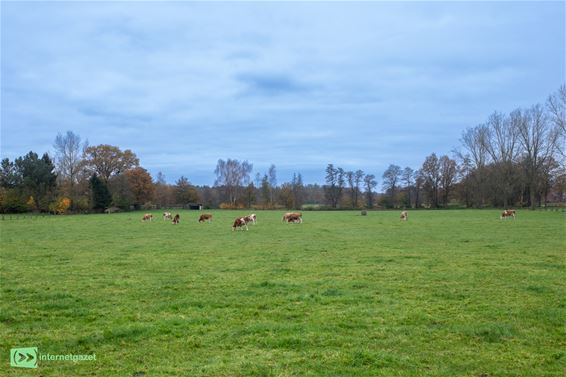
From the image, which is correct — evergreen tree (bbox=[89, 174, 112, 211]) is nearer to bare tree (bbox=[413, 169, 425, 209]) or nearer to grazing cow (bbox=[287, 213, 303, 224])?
grazing cow (bbox=[287, 213, 303, 224])

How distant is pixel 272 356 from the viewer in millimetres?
5879

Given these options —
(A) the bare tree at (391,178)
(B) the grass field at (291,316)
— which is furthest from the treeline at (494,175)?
(B) the grass field at (291,316)

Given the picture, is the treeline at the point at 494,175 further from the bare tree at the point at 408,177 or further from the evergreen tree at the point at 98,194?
the evergreen tree at the point at 98,194

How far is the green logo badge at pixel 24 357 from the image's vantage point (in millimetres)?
5694

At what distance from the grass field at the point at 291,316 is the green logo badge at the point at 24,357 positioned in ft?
0.36

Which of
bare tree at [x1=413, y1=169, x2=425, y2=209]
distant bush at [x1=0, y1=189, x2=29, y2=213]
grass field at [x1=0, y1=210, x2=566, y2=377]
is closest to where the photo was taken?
grass field at [x1=0, y1=210, x2=566, y2=377]

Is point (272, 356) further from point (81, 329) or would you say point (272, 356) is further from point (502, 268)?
point (502, 268)

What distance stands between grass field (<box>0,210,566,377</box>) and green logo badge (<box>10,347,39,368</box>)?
110mm

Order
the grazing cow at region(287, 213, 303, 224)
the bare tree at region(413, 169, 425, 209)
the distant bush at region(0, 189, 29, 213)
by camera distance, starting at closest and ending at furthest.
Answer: the grazing cow at region(287, 213, 303, 224), the distant bush at region(0, 189, 29, 213), the bare tree at region(413, 169, 425, 209)

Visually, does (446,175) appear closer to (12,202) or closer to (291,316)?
(12,202)

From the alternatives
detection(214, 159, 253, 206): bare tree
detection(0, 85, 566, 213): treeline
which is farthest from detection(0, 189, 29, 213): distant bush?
detection(214, 159, 253, 206): bare tree

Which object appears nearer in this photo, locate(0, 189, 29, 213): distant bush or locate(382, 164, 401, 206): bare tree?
locate(0, 189, 29, 213): distant bush

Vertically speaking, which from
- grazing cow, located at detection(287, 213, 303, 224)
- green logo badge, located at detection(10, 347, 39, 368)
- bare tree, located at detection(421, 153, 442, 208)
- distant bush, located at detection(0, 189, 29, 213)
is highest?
bare tree, located at detection(421, 153, 442, 208)

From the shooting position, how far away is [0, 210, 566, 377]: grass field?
5676mm
